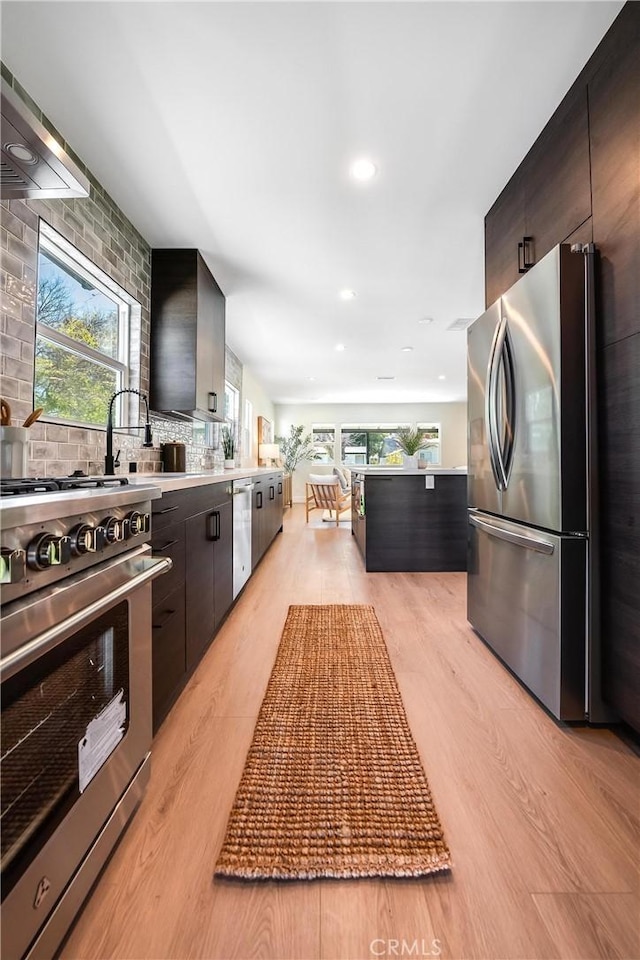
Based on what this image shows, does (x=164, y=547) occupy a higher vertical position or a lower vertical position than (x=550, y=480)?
lower

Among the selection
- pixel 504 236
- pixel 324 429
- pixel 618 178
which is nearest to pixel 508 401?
pixel 618 178

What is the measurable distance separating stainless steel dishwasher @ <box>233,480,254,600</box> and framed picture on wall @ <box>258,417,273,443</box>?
15.4ft

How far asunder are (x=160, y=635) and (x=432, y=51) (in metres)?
2.31

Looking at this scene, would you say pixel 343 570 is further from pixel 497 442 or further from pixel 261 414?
pixel 261 414

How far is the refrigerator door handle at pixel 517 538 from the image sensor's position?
1.53m

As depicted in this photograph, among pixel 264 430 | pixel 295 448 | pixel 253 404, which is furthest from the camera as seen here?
pixel 295 448

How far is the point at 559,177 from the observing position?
1717mm

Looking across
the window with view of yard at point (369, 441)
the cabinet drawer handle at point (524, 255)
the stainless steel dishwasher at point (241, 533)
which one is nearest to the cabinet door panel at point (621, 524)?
the cabinet drawer handle at point (524, 255)

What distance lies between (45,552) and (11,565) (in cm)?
7

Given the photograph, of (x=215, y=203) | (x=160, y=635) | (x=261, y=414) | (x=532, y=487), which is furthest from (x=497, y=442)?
(x=261, y=414)

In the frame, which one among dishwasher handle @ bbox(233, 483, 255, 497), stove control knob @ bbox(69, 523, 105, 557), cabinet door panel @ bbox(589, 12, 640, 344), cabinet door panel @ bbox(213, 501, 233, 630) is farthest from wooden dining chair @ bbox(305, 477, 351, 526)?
stove control knob @ bbox(69, 523, 105, 557)

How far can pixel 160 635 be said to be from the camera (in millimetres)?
1410

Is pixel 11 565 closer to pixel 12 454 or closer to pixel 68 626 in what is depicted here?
pixel 68 626

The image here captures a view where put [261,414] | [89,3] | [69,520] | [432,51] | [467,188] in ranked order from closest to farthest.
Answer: [69,520] < [89,3] < [432,51] < [467,188] < [261,414]
